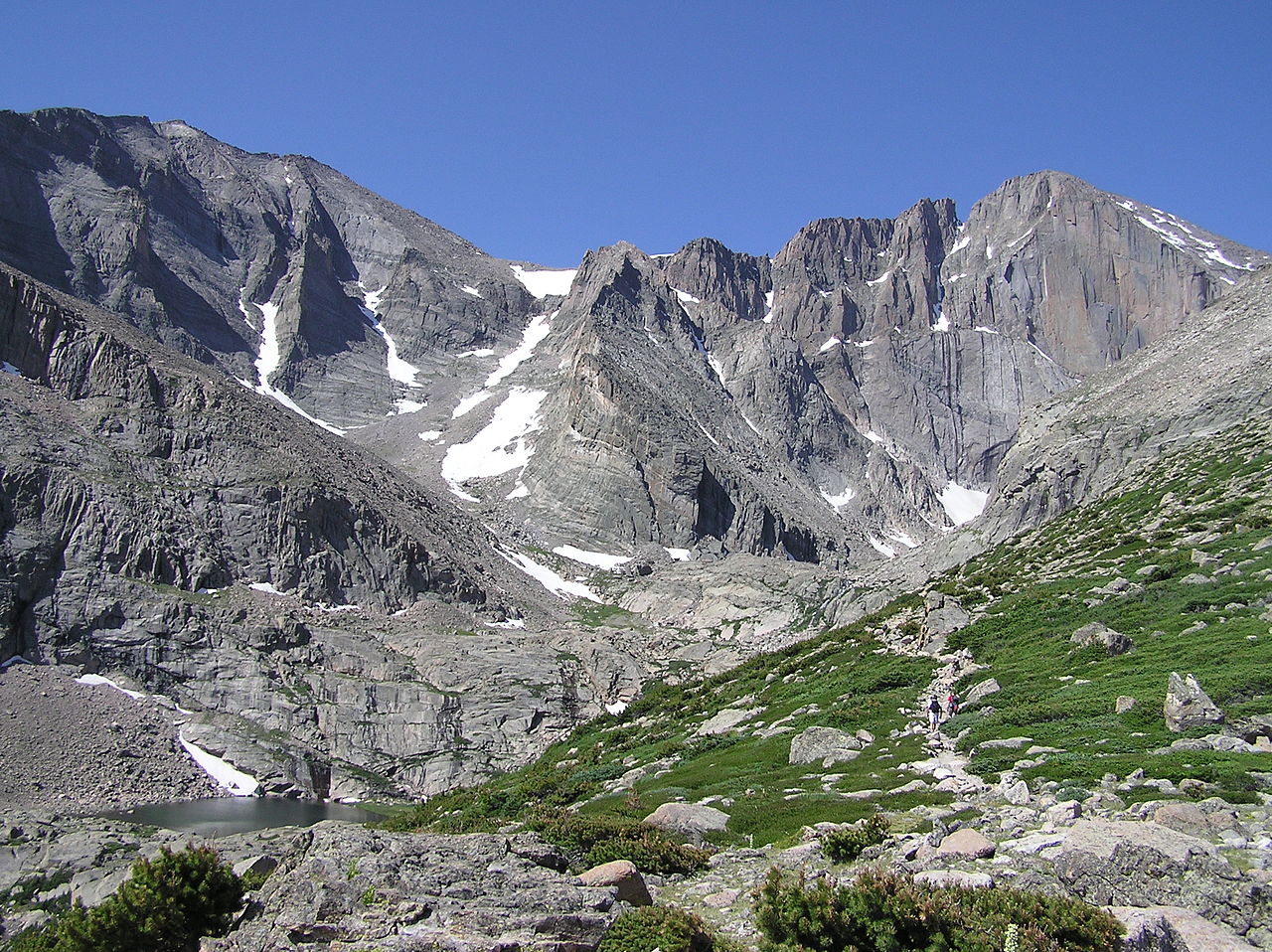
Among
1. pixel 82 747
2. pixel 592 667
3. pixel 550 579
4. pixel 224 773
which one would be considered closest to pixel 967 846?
pixel 82 747

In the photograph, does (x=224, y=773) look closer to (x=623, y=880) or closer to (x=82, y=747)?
(x=82, y=747)

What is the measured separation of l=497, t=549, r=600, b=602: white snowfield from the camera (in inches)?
6850

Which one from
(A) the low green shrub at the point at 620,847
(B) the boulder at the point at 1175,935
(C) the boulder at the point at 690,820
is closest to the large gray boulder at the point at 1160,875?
(B) the boulder at the point at 1175,935

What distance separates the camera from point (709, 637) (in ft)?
470

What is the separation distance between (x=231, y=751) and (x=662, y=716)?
72.3 m

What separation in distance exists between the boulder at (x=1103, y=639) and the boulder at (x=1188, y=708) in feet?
29.8

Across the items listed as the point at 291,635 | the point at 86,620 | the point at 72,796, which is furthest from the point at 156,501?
the point at 72,796

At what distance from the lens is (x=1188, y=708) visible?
18.5m

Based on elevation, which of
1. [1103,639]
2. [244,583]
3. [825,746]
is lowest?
[244,583]

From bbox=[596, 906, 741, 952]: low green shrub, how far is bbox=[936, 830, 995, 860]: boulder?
3.96 m

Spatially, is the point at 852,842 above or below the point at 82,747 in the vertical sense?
above

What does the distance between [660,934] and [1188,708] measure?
1392cm

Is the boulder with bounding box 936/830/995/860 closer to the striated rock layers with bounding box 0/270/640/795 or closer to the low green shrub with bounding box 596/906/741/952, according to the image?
the low green shrub with bounding box 596/906/741/952

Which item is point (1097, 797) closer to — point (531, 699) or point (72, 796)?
point (72, 796)
